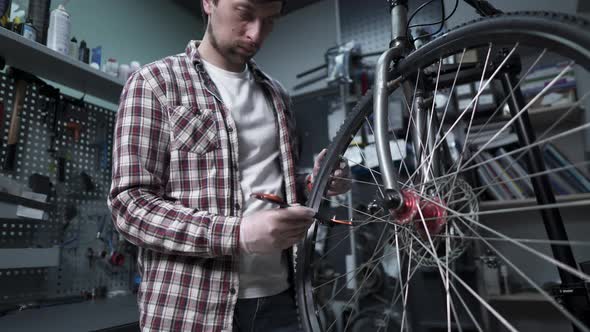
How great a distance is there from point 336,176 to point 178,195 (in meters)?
0.34

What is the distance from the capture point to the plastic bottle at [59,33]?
52.1 inches

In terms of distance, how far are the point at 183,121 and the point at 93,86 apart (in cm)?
100

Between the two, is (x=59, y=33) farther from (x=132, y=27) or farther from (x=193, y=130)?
(x=132, y=27)

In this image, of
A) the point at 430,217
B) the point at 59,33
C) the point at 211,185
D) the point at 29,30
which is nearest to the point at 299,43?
the point at 59,33

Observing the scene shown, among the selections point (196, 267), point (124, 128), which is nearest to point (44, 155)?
point (124, 128)

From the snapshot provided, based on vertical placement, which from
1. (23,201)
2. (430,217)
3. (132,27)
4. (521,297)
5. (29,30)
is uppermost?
(132,27)

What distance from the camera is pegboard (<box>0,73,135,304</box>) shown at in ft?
4.21

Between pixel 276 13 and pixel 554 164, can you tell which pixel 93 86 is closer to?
pixel 276 13

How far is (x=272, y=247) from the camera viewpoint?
59 centimetres

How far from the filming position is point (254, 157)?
2.80 ft

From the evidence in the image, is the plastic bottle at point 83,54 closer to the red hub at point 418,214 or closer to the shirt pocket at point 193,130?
the shirt pocket at point 193,130

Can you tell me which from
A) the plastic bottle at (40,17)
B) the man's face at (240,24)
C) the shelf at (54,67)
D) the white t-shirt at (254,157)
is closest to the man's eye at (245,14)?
the man's face at (240,24)

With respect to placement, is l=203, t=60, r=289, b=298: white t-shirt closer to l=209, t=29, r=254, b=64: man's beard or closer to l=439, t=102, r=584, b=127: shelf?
l=209, t=29, r=254, b=64: man's beard

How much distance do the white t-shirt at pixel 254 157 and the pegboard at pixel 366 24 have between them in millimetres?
1572
